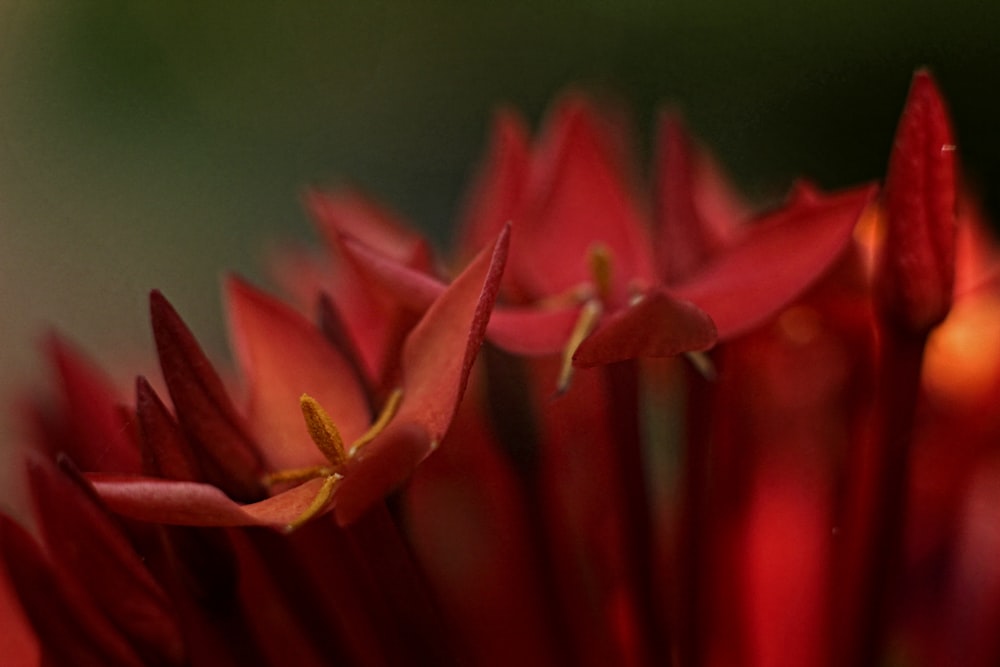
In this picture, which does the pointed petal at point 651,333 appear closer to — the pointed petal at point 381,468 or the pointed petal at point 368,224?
the pointed petal at point 381,468

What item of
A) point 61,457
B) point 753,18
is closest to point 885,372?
point 61,457

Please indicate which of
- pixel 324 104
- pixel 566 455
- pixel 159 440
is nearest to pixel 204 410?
pixel 159 440

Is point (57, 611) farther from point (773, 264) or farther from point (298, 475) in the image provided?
point (773, 264)

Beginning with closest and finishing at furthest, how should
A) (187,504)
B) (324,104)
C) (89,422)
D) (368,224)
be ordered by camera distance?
(187,504) → (89,422) → (368,224) → (324,104)

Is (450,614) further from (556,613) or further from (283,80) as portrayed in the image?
(283,80)

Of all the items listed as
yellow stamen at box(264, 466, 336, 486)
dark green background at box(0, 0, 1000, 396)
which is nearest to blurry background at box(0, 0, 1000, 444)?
dark green background at box(0, 0, 1000, 396)
